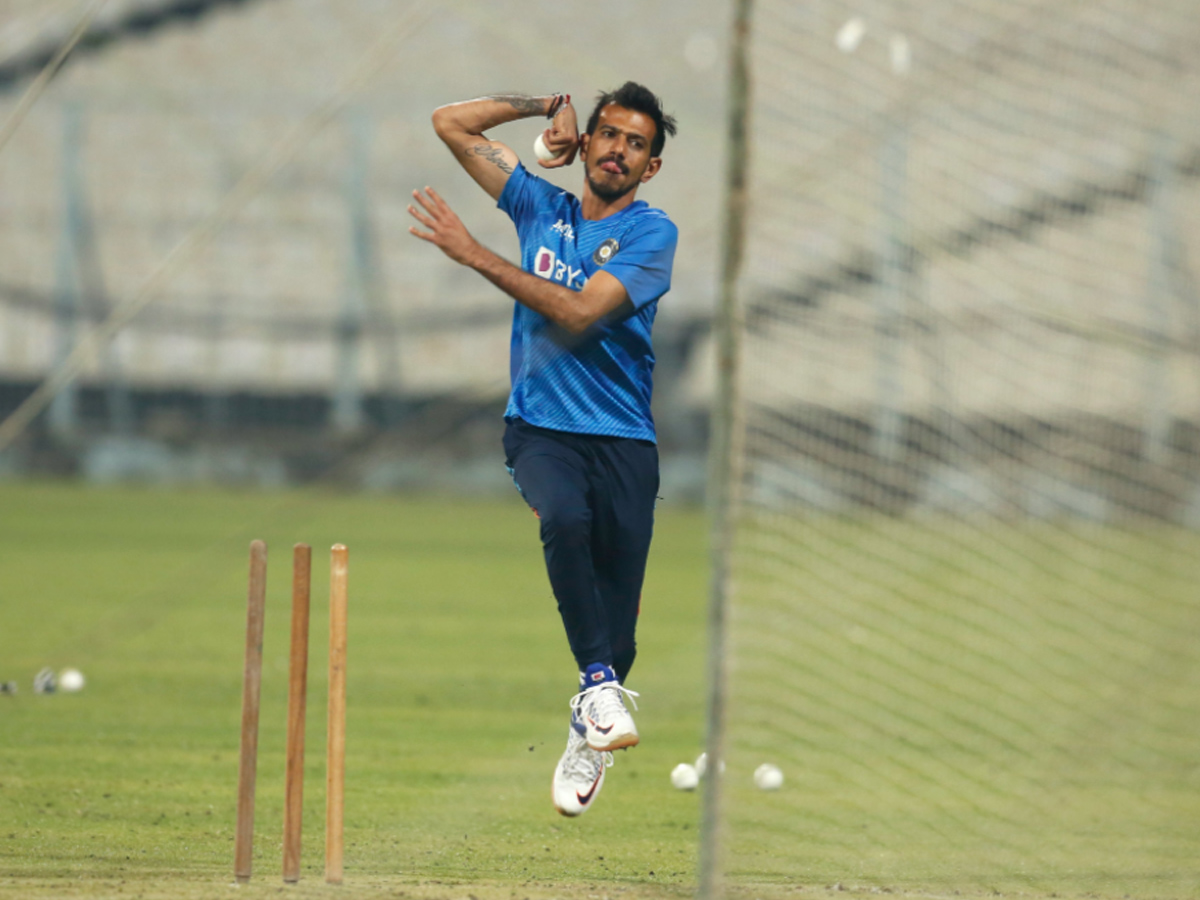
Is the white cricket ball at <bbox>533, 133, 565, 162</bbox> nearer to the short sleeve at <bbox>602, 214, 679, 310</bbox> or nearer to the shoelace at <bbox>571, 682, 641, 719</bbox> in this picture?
the short sleeve at <bbox>602, 214, 679, 310</bbox>

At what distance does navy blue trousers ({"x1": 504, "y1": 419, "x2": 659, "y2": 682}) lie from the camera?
4621 millimetres

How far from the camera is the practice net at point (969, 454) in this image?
5.89 meters

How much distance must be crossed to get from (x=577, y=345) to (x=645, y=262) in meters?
0.37

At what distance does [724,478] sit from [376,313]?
18.7 metres

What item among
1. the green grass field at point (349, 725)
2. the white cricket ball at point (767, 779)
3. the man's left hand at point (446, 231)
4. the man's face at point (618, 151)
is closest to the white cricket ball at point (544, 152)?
the man's face at point (618, 151)

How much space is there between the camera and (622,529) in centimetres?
487

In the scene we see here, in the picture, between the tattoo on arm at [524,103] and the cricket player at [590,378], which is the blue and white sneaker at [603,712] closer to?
the cricket player at [590,378]

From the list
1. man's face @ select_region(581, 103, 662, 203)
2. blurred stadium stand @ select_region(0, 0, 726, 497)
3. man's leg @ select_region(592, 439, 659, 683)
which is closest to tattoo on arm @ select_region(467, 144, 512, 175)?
man's face @ select_region(581, 103, 662, 203)

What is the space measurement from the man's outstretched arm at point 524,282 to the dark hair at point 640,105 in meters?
0.55

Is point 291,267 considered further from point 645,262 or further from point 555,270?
point 645,262

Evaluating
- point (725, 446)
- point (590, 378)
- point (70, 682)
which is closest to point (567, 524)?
point (590, 378)

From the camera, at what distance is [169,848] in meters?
4.96

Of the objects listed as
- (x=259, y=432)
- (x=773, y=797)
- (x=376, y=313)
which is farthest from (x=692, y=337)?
(x=773, y=797)

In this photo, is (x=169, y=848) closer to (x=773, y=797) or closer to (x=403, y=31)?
(x=773, y=797)
